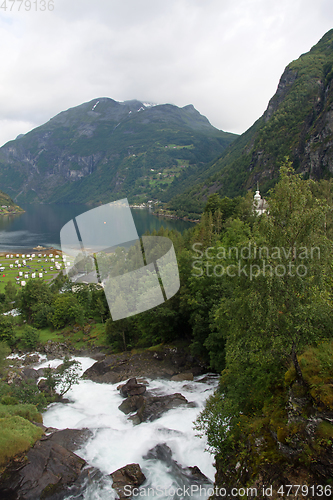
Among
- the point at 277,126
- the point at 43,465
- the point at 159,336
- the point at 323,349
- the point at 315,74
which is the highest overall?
the point at 315,74

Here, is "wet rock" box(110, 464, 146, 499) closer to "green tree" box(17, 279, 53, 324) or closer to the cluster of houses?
"green tree" box(17, 279, 53, 324)

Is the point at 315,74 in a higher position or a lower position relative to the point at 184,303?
higher

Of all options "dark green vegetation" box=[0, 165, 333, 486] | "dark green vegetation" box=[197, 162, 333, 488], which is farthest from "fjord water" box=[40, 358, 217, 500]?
"dark green vegetation" box=[197, 162, 333, 488]

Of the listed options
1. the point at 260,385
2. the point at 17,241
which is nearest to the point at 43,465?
the point at 260,385

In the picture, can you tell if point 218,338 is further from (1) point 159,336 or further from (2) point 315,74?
(2) point 315,74

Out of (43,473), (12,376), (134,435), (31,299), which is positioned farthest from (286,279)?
(31,299)

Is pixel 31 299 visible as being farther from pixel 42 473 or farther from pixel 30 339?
pixel 42 473

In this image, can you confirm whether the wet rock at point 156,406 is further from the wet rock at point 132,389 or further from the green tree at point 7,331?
the green tree at point 7,331
